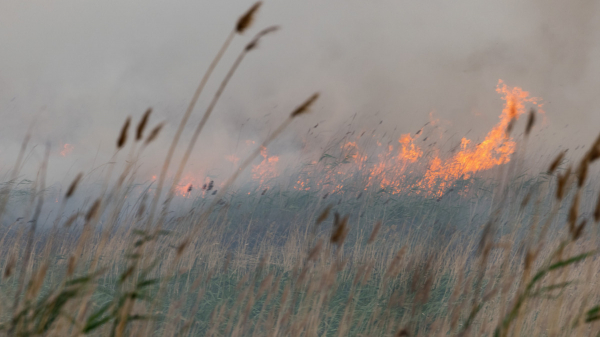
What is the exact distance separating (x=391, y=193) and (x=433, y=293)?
1789mm

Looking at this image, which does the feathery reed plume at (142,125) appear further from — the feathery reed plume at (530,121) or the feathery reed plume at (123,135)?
the feathery reed plume at (530,121)

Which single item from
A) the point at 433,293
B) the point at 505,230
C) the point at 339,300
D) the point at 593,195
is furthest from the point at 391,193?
the point at 593,195

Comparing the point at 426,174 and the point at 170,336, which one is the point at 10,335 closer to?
the point at 170,336

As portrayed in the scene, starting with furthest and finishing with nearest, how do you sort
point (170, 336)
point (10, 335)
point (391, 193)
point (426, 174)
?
point (426, 174) → point (391, 193) → point (170, 336) → point (10, 335)

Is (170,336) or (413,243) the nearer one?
(170,336)

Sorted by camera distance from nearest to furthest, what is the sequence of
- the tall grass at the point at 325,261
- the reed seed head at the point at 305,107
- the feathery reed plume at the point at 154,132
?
1. the reed seed head at the point at 305,107
2. the feathery reed plume at the point at 154,132
3. the tall grass at the point at 325,261

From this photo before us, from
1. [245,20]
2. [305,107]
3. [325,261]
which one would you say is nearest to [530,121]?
[305,107]

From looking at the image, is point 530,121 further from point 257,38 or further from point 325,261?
point 325,261

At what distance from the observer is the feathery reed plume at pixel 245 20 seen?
0.95 meters

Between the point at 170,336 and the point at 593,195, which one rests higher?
the point at 593,195

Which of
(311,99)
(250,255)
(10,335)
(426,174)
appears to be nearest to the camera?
(311,99)

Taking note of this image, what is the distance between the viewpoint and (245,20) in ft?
3.14

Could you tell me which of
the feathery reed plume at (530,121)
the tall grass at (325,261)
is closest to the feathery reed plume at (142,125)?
the tall grass at (325,261)

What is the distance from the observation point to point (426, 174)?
218 inches
